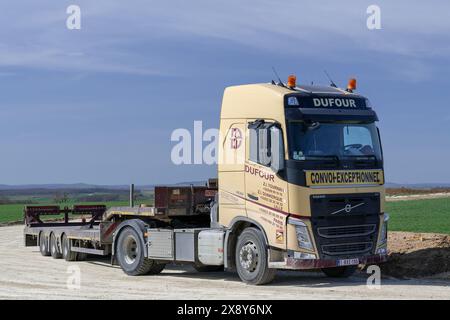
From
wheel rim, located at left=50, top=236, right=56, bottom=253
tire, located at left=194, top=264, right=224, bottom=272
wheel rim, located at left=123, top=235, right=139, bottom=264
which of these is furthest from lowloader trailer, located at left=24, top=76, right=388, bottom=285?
wheel rim, located at left=50, top=236, right=56, bottom=253

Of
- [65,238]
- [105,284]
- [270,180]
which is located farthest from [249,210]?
[65,238]

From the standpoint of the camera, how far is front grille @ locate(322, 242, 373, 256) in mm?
13320

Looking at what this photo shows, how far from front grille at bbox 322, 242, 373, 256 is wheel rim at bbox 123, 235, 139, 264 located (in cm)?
462

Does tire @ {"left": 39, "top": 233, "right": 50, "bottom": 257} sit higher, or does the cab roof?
the cab roof

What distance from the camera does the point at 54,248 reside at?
20.0 meters

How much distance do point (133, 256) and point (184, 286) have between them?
8.49 ft

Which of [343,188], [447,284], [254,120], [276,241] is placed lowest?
[447,284]

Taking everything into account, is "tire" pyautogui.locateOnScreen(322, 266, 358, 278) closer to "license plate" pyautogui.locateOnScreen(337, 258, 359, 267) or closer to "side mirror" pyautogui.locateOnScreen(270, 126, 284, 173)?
"license plate" pyautogui.locateOnScreen(337, 258, 359, 267)

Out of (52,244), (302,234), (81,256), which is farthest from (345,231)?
(52,244)

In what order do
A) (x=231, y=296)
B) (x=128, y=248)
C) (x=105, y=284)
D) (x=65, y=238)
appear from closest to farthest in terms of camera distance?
(x=231, y=296), (x=105, y=284), (x=128, y=248), (x=65, y=238)

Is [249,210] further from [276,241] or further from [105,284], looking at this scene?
[105,284]

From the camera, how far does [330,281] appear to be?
47.3 feet

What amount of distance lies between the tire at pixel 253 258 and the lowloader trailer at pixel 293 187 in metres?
0.02

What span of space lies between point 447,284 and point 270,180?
3840 millimetres
